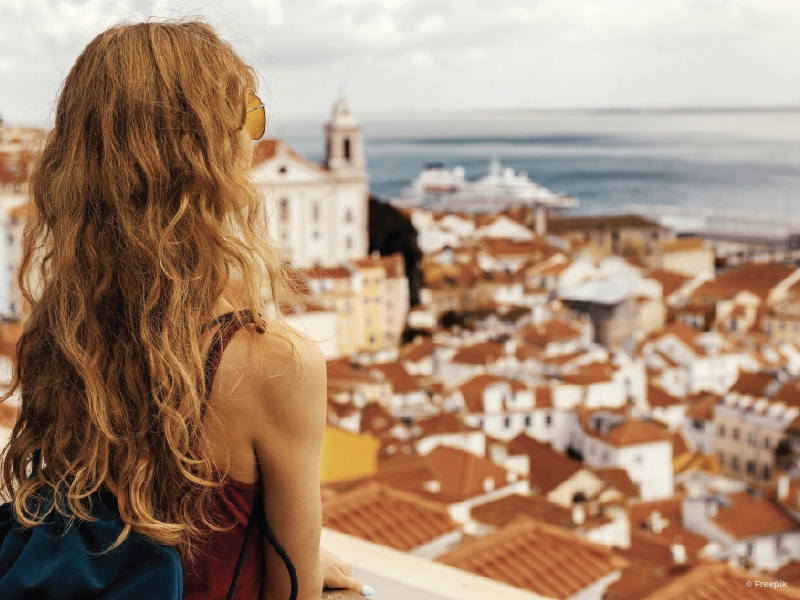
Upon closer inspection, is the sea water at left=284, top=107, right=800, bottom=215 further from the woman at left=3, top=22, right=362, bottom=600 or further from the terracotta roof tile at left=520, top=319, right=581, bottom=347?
the woman at left=3, top=22, right=362, bottom=600

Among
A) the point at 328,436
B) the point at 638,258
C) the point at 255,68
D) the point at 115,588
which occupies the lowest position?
the point at 638,258

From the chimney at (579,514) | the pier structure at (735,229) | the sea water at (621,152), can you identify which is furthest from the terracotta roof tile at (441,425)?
the pier structure at (735,229)

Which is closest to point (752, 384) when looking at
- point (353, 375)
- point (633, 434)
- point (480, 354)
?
point (480, 354)

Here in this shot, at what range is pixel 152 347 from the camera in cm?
42

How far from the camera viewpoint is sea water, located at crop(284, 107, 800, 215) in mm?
19688

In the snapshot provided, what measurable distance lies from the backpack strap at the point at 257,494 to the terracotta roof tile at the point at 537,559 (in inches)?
42.9

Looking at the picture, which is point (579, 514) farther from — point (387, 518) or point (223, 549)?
point (223, 549)

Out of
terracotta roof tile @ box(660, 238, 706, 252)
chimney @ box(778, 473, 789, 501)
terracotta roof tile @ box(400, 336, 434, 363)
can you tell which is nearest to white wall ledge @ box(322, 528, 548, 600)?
chimney @ box(778, 473, 789, 501)

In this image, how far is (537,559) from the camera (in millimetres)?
1690

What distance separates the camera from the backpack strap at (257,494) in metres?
0.43

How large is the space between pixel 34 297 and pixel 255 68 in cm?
16

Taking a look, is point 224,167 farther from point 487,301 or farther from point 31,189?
point 487,301

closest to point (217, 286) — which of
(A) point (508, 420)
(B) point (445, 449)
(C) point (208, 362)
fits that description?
(C) point (208, 362)

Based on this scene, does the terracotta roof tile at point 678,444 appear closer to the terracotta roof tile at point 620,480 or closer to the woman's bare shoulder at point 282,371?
the terracotta roof tile at point 620,480
